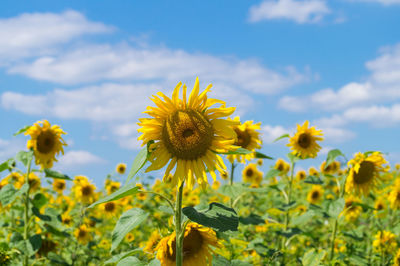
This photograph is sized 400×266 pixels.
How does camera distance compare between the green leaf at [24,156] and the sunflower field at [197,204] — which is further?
the green leaf at [24,156]

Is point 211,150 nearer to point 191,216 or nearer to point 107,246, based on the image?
point 191,216

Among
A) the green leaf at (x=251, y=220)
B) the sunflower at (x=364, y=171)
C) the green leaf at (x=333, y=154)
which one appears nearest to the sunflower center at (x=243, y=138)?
the green leaf at (x=251, y=220)

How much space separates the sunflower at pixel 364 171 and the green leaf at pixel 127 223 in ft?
11.1

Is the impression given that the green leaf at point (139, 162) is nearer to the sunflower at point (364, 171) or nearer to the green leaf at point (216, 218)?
the green leaf at point (216, 218)

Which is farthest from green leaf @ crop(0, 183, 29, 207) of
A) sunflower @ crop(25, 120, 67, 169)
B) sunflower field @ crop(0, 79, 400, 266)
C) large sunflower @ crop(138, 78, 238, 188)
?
large sunflower @ crop(138, 78, 238, 188)

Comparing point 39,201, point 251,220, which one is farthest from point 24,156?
point 251,220

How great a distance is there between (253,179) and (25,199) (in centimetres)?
552

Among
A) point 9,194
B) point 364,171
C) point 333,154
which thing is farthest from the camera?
point 364,171

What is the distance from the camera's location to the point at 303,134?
6.22 m

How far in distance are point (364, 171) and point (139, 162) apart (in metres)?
3.82

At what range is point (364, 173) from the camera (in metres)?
5.27

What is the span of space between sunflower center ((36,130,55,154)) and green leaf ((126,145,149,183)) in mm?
3647

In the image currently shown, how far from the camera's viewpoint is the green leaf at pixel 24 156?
5.03m

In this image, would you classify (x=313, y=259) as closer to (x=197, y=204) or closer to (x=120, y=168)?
(x=197, y=204)
